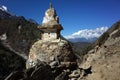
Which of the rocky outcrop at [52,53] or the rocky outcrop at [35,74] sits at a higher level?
the rocky outcrop at [52,53]

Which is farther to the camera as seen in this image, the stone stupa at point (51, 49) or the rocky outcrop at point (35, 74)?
the stone stupa at point (51, 49)

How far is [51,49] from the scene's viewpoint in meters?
7.58

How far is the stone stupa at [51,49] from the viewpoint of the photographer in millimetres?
7535

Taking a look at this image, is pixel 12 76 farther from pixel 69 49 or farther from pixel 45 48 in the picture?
pixel 69 49

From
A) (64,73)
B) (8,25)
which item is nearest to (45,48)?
(64,73)

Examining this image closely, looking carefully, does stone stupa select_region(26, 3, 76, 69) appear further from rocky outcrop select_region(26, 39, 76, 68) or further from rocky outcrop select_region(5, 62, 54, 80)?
rocky outcrop select_region(5, 62, 54, 80)

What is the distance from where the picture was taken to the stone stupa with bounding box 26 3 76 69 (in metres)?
7.54

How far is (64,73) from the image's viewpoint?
286 inches

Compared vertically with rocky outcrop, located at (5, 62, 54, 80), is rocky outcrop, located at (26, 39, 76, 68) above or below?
above

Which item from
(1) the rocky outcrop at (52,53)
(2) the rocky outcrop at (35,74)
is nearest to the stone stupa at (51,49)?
(1) the rocky outcrop at (52,53)

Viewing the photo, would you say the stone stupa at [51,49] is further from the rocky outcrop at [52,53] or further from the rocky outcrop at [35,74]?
the rocky outcrop at [35,74]

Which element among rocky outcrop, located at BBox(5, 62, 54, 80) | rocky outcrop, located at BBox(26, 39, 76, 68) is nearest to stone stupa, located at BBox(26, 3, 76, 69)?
rocky outcrop, located at BBox(26, 39, 76, 68)

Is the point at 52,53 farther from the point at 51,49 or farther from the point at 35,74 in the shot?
the point at 35,74

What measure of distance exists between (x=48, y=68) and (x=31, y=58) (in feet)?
3.57
